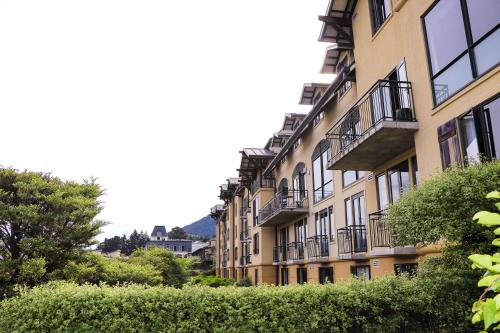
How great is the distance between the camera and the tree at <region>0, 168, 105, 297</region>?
554 inches

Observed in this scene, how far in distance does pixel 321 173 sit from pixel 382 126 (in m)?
10.9

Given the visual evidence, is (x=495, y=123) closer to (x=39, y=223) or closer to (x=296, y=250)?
(x=39, y=223)

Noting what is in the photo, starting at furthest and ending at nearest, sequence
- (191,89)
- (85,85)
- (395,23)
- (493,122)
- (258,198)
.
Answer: (258,198)
(191,89)
(85,85)
(395,23)
(493,122)

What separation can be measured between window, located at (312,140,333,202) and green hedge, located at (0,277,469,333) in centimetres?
1240

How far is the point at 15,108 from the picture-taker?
14.9 meters

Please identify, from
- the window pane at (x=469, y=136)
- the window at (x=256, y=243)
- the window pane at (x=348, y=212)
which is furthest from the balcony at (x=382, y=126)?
the window at (x=256, y=243)

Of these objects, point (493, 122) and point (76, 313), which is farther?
point (493, 122)

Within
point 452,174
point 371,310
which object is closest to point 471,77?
point 452,174

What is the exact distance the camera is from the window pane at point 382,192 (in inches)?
543

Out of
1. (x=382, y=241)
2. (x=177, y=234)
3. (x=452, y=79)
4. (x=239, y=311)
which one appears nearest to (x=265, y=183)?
(x=382, y=241)

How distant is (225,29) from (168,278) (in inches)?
887

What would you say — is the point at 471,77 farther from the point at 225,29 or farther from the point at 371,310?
the point at 225,29

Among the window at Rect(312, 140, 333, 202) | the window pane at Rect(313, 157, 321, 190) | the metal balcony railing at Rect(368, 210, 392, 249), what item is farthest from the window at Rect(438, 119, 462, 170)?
the window pane at Rect(313, 157, 321, 190)

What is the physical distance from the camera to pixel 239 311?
7.46 m
